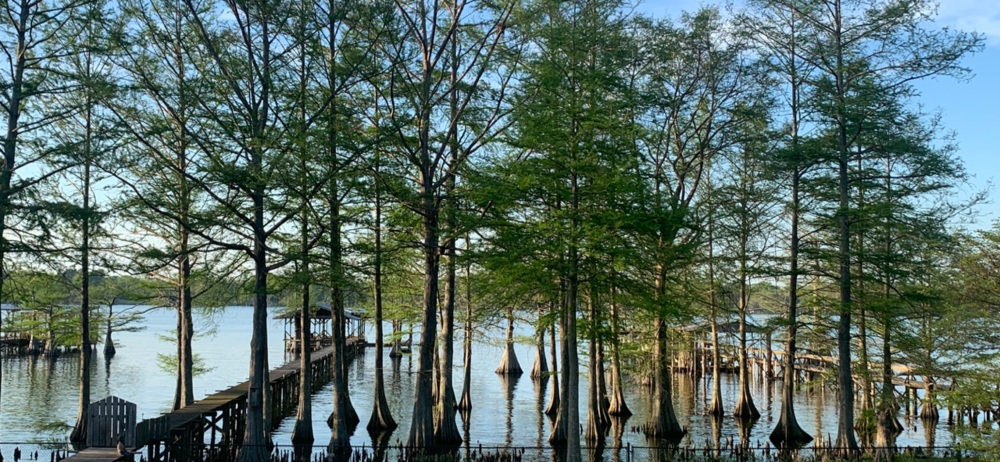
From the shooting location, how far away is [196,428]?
72.0 feet

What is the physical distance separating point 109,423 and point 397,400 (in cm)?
2019

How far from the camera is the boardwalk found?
1808cm

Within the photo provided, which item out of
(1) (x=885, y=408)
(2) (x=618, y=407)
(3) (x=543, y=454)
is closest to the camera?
(1) (x=885, y=408)

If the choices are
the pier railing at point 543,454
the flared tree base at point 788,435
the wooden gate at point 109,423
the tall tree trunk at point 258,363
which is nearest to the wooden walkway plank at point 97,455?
the wooden gate at point 109,423

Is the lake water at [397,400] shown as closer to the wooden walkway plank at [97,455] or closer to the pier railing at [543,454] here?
the pier railing at [543,454]

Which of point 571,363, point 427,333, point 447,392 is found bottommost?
point 447,392

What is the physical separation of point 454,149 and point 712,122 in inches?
411

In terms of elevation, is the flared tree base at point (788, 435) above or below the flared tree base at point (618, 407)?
below

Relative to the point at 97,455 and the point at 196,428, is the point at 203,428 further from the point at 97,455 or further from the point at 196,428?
the point at 97,455

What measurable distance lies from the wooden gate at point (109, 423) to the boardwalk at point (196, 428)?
10.5 inches

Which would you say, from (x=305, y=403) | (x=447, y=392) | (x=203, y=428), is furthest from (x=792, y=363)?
(x=203, y=428)

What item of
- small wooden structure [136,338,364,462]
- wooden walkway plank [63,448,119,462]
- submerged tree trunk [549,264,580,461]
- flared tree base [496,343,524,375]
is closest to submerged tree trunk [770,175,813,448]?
submerged tree trunk [549,264,580,461]

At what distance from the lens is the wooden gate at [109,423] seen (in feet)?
57.3

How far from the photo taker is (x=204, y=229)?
20375 millimetres
